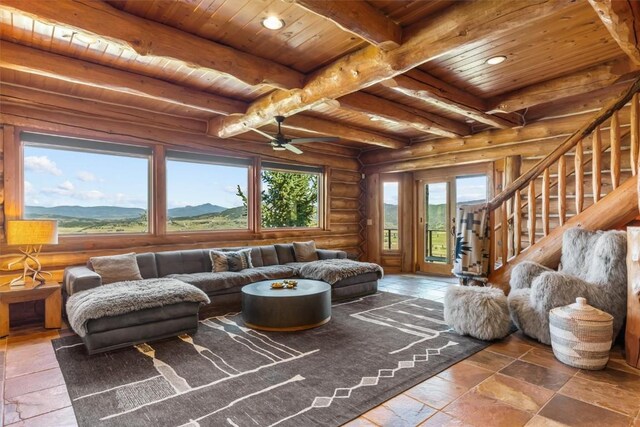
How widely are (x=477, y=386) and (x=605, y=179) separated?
3.75 m

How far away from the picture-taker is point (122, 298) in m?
3.27

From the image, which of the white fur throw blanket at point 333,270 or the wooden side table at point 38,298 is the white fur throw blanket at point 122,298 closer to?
the wooden side table at point 38,298

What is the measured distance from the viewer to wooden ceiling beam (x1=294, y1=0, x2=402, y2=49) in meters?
2.21

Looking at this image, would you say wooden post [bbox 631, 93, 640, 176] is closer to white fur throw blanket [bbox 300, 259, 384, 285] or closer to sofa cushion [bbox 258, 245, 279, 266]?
white fur throw blanket [bbox 300, 259, 384, 285]

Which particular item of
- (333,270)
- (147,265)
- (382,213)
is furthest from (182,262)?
(382,213)

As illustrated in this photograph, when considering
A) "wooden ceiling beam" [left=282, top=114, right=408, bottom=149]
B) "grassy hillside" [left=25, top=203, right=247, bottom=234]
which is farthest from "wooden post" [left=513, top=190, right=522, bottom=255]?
"grassy hillside" [left=25, top=203, right=247, bottom=234]

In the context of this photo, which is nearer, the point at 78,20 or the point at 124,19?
the point at 78,20

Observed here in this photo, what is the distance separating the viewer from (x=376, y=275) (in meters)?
5.52

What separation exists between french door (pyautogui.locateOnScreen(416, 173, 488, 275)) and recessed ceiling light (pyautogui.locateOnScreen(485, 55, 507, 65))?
3178 mm

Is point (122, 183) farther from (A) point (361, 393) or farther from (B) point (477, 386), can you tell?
(B) point (477, 386)

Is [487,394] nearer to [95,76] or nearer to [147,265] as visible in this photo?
[147,265]

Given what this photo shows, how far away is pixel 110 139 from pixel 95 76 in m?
1.53

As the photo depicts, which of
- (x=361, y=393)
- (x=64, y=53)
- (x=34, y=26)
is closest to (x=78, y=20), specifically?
(x=34, y=26)

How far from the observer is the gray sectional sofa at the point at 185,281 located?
126 inches
